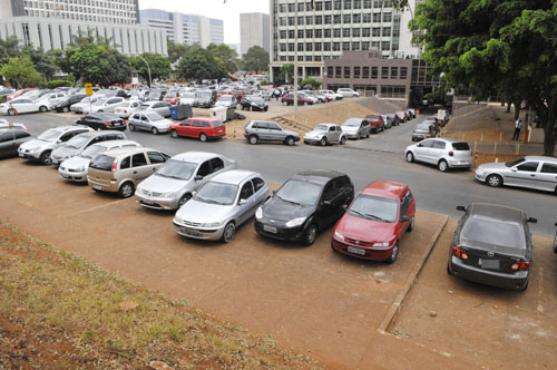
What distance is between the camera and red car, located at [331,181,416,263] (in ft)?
36.1

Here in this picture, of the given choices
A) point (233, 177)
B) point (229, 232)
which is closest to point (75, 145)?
point (233, 177)

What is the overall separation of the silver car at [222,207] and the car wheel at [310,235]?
→ 2.13m

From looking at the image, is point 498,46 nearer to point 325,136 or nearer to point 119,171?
point 325,136

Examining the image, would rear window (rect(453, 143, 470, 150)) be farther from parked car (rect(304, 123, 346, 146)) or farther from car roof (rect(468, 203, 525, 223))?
car roof (rect(468, 203, 525, 223))

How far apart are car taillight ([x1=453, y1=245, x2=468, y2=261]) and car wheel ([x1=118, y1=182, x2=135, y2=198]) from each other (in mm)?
11384

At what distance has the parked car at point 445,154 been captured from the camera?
22797 millimetres

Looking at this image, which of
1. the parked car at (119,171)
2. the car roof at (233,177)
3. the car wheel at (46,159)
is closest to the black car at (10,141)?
the car wheel at (46,159)

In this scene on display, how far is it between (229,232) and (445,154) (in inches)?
587

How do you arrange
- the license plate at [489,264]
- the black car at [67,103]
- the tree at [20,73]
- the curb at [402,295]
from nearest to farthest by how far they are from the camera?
the curb at [402,295] < the license plate at [489,264] < the black car at [67,103] < the tree at [20,73]

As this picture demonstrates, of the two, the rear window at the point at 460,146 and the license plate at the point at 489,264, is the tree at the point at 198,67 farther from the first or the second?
the license plate at the point at 489,264

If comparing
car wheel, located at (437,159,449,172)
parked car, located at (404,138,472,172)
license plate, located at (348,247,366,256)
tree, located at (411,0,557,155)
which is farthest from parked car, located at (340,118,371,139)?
license plate, located at (348,247,366,256)

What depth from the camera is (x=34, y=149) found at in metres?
20.5

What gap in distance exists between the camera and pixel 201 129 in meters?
28.9

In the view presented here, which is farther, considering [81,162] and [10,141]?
[10,141]
